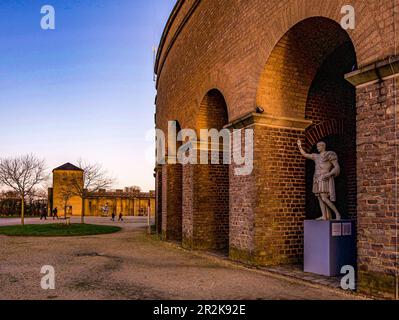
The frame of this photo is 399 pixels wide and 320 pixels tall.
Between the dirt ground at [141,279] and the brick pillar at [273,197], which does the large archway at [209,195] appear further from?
the brick pillar at [273,197]

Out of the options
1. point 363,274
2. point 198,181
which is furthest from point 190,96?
point 363,274

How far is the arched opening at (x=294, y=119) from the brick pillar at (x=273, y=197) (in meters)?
0.02

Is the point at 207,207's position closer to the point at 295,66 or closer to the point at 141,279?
the point at 141,279

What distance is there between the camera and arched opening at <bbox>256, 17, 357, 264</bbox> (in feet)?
26.0

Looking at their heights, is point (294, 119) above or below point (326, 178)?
above

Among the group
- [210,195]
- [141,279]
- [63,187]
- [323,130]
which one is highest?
[323,130]

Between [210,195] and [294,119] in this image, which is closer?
[294,119]

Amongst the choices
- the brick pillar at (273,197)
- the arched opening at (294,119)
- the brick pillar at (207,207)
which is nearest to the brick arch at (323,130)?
the arched opening at (294,119)

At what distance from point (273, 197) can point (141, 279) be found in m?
3.14

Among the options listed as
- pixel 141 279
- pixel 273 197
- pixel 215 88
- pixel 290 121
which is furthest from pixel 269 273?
pixel 215 88

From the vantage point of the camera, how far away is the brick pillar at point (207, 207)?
11.4m

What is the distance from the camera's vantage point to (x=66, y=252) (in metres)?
11.2

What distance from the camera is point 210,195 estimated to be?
11.6m

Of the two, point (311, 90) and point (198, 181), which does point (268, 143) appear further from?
point (198, 181)
